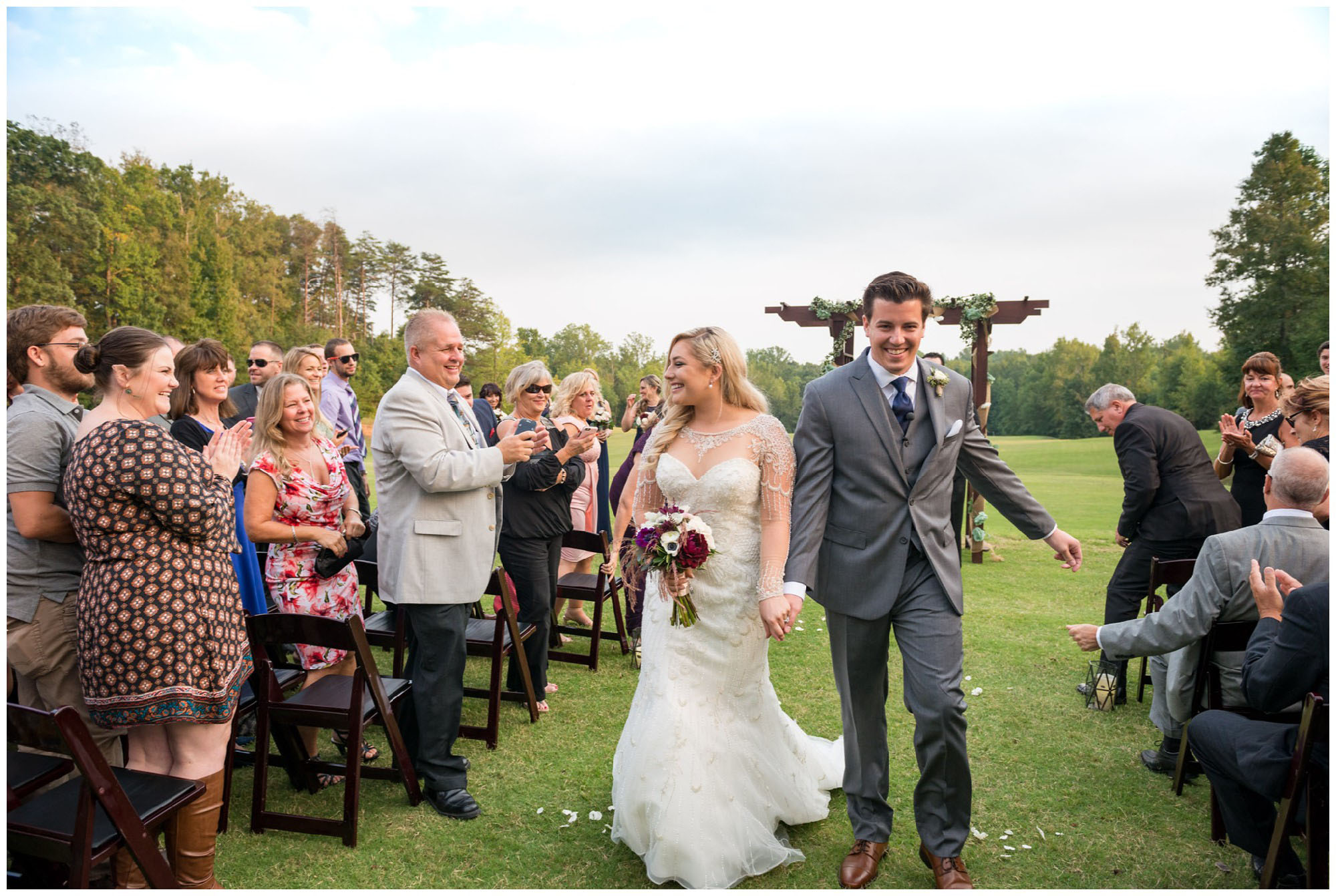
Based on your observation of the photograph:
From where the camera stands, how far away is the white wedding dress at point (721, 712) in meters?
3.59

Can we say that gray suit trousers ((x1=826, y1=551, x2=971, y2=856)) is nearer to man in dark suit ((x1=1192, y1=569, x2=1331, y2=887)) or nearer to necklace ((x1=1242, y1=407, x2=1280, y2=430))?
man in dark suit ((x1=1192, y1=569, x2=1331, y2=887))

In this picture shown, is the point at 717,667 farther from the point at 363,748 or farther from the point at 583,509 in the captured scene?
the point at 583,509

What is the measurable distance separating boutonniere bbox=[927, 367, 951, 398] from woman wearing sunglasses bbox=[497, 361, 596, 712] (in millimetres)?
2548

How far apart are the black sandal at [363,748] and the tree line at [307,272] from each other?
22.2m

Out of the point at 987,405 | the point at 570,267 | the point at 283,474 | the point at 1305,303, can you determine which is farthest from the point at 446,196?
the point at 1305,303

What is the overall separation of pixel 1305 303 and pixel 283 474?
50072 millimetres

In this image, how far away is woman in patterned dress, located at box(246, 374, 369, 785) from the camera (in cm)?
459

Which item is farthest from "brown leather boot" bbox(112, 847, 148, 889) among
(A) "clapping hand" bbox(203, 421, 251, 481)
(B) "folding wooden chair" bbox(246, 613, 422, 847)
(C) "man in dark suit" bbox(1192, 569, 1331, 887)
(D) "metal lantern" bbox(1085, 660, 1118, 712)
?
(D) "metal lantern" bbox(1085, 660, 1118, 712)

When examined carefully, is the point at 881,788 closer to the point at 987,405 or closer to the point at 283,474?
the point at 283,474

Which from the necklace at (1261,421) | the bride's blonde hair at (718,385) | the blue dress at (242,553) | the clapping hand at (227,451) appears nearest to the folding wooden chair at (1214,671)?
the bride's blonde hair at (718,385)

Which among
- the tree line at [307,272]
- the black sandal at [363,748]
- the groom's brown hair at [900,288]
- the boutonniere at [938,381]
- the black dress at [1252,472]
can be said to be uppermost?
the tree line at [307,272]

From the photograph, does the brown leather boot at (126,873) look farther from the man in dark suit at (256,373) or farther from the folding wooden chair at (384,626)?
the man in dark suit at (256,373)

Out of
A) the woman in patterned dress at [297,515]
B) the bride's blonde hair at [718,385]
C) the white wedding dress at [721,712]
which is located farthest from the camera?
the woman in patterned dress at [297,515]

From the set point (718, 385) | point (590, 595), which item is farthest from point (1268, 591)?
point (590, 595)
